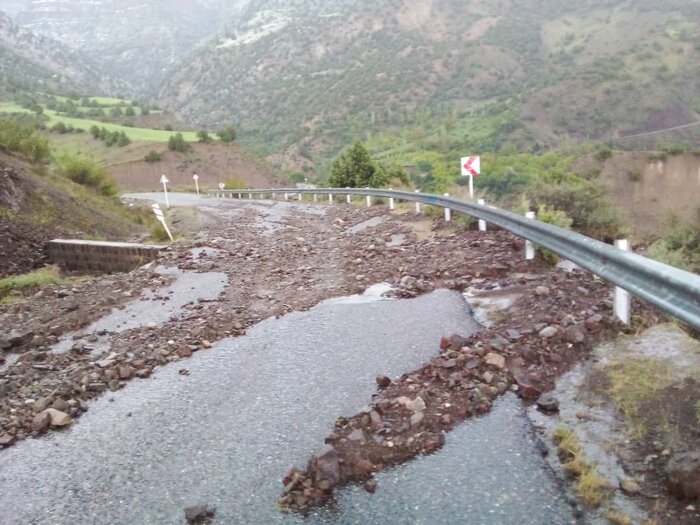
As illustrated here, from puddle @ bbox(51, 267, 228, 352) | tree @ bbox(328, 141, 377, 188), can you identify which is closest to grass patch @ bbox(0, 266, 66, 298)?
puddle @ bbox(51, 267, 228, 352)

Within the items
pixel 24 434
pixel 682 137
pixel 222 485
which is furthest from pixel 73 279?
pixel 682 137

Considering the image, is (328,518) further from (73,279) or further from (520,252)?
(73,279)

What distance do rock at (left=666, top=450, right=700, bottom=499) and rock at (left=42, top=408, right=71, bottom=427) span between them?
4249 millimetres

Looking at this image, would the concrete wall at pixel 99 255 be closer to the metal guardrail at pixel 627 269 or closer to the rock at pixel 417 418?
the metal guardrail at pixel 627 269

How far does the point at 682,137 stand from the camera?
347 feet

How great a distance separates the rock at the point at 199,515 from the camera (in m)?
3.17

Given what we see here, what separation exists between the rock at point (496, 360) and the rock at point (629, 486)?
156cm

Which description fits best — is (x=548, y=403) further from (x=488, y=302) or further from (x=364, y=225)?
(x=364, y=225)

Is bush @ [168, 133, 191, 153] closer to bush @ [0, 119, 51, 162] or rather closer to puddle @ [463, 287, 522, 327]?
bush @ [0, 119, 51, 162]

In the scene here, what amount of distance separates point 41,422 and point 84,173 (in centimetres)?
2696

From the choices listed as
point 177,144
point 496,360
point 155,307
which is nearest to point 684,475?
point 496,360

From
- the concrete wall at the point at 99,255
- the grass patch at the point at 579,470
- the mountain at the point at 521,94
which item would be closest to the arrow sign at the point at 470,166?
the concrete wall at the point at 99,255

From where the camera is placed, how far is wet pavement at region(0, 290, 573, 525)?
320cm

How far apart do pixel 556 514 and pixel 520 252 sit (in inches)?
257
